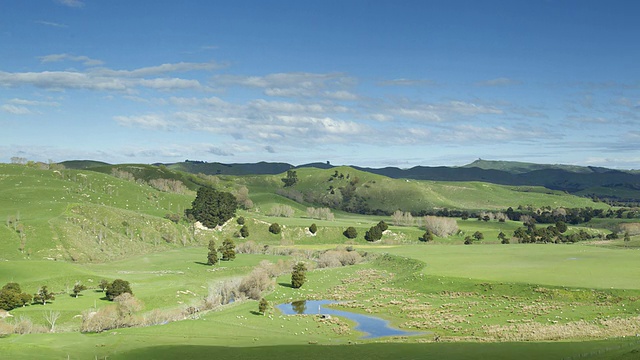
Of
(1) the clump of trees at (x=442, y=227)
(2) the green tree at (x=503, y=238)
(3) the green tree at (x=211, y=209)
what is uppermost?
(3) the green tree at (x=211, y=209)

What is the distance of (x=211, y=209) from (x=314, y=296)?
94.2 metres

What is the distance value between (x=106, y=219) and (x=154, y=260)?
30.1 metres

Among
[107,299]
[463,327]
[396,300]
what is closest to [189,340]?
[107,299]

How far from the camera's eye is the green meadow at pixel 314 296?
54625mm

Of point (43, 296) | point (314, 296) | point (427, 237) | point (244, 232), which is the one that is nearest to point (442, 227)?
point (427, 237)

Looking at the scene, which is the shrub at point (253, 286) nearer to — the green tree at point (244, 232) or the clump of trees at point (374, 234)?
the green tree at point (244, 232)

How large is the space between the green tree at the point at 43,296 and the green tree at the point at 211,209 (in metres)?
100

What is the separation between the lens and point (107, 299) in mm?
80688

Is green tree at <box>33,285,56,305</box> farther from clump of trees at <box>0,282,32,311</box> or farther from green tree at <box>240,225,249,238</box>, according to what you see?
green tree at <box>240,225,249,238</box>

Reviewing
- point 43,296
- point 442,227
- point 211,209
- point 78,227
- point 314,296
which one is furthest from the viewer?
point 442,227

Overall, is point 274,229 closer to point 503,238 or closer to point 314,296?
point 503,238

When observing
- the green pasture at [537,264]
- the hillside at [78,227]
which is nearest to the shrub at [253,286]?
the green pasture at [537,264]

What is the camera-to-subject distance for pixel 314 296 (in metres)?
95.4

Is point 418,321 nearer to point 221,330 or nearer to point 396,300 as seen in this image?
point 396,300
